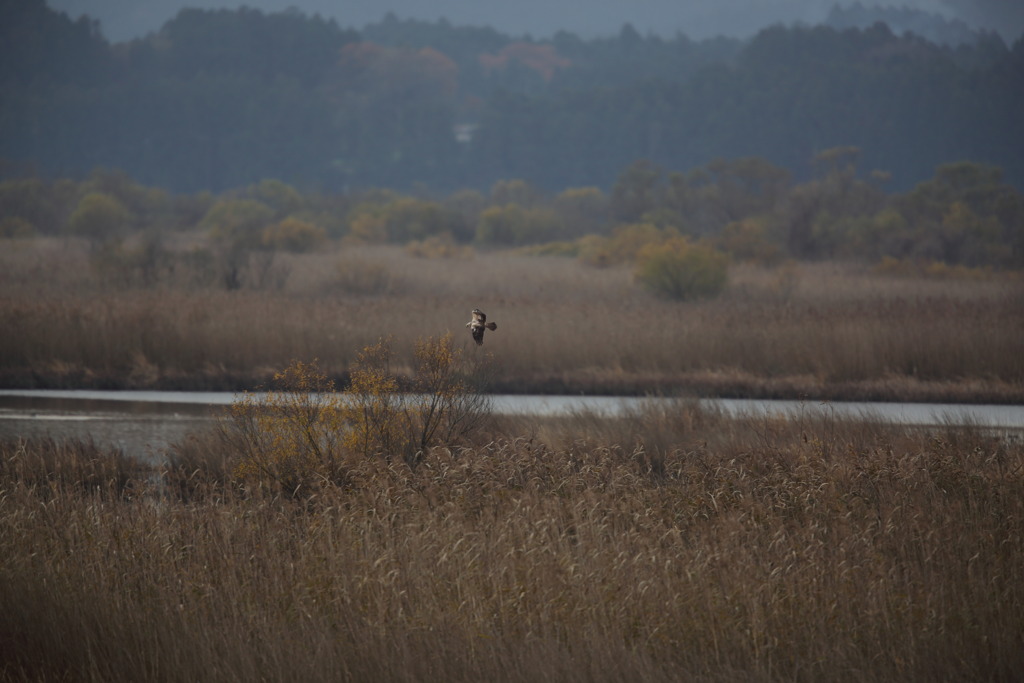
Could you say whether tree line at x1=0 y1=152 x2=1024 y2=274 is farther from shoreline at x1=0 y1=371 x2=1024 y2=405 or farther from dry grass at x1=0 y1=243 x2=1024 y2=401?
shoreline at x1=0 y1=371 x2=1024 y2=405

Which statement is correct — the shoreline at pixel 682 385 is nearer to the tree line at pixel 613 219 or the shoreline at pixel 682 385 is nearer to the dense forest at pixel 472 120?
the tree line at pixel 613 219

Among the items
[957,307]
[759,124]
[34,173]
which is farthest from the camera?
[759,124]

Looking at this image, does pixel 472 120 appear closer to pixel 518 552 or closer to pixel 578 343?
pixel 578 343

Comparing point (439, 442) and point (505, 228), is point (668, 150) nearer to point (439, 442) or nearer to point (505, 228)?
point (505, 228)

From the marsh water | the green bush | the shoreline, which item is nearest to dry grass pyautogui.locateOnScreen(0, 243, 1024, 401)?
the shoreline

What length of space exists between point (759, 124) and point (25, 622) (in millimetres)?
102864

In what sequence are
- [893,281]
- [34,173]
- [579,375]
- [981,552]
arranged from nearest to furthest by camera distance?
[981,552]
[579,375]
[893,281]
[34,173]

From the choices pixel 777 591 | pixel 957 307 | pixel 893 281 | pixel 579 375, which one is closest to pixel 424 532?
pixel 777 591

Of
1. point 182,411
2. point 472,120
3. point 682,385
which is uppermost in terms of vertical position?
point 472,120

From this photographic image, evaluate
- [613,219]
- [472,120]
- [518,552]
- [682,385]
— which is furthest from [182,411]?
[472,120]

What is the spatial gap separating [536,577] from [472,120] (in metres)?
127

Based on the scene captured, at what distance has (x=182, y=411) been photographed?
14656 mm

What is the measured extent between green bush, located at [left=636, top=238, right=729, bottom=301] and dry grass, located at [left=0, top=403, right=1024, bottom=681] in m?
19.9

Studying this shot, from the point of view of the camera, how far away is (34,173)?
76.2 meters
